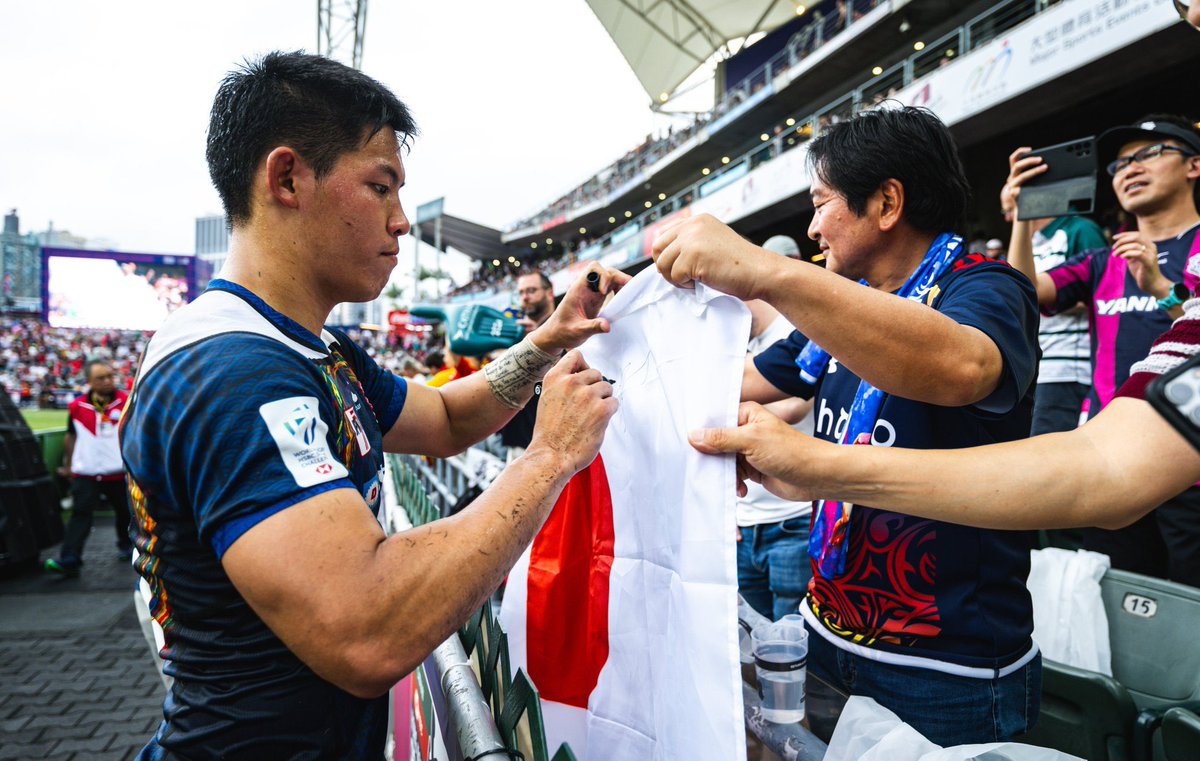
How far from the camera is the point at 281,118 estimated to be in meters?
1.24

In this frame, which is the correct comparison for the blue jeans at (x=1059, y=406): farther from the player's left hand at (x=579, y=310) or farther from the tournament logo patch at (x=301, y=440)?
the tournament logo patch at (x=301, y=440)

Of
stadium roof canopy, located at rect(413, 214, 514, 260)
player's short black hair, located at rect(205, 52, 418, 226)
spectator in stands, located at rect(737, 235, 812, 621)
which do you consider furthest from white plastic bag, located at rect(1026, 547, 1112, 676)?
stadium roof canopy, located at rect(413, 214, 514, 260)

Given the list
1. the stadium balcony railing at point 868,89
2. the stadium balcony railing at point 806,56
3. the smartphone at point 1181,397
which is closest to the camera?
the smartphone at point 1181,397

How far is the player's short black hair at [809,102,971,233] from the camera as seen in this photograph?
4.70 ft

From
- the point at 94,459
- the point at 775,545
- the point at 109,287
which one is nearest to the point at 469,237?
the point at 109,287

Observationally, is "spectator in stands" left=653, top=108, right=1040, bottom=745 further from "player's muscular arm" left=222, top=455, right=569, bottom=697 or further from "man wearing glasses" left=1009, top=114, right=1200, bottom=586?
"man wearing glasses" left=1009, top=114, right=1200, bottom=586

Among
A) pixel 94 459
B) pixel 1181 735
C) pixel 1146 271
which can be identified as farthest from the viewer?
pixel 94 459

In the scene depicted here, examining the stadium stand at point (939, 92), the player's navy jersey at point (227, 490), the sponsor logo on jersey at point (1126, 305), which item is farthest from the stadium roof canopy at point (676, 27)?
the player's navy jersey at point (227, 490)

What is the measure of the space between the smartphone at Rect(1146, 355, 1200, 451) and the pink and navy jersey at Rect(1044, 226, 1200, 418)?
240cm

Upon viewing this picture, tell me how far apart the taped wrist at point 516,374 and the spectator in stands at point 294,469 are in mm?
479

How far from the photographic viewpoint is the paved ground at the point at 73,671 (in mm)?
3260

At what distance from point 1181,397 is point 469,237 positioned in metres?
52.5

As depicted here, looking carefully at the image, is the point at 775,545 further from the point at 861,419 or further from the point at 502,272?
the point at 502,272

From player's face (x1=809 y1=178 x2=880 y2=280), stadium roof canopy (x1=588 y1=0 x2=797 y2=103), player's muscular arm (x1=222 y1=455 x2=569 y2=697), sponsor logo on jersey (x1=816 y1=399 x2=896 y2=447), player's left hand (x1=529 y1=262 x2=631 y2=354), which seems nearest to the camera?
player's muscular arm (x1=222 y1=455 x2=569 y2=697)
